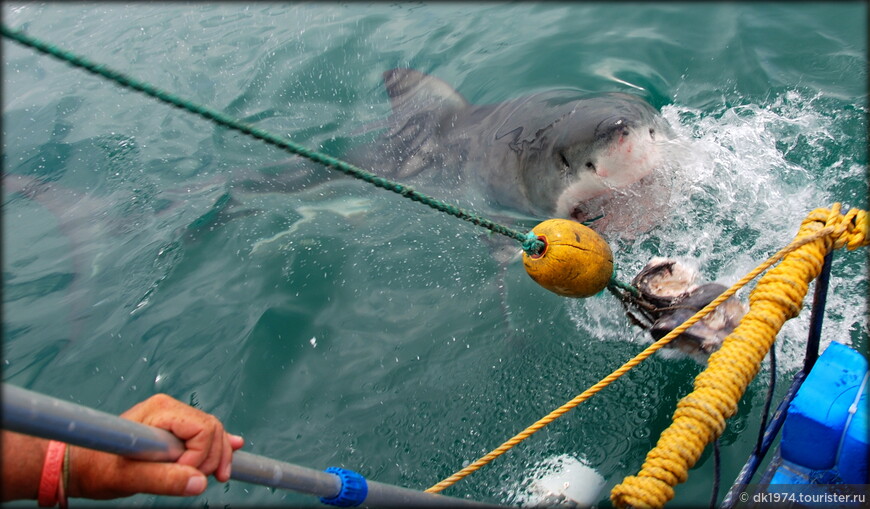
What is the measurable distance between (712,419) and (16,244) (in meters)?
4.41

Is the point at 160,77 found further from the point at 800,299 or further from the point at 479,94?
the point at 800,299

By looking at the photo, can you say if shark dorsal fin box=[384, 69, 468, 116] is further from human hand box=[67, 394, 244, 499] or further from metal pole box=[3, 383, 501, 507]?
human hand box=[67, 394, 244, 499]

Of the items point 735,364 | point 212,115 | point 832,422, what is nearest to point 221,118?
point 212,115

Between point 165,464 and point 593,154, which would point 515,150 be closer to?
point 593,154

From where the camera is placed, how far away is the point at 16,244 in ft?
13.4

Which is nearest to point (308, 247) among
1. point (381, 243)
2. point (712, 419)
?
point (381, 243)

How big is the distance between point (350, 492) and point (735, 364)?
992mm

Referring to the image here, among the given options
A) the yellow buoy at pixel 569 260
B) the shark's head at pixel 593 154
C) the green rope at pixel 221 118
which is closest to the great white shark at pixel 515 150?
the shark's head at pixel 593 154

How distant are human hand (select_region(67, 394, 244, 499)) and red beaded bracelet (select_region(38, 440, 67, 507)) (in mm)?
21

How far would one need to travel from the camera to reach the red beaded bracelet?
43.9 inches

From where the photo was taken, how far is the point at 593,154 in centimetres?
288

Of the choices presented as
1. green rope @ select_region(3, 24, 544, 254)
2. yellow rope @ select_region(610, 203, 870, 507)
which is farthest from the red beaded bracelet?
yellow rope @ select_region(610, 203, 870, 507)


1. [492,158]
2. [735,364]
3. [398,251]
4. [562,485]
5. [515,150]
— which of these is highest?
[735,364]

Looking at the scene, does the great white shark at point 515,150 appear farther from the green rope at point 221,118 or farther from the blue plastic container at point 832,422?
the blue plastic container at point 832,422
